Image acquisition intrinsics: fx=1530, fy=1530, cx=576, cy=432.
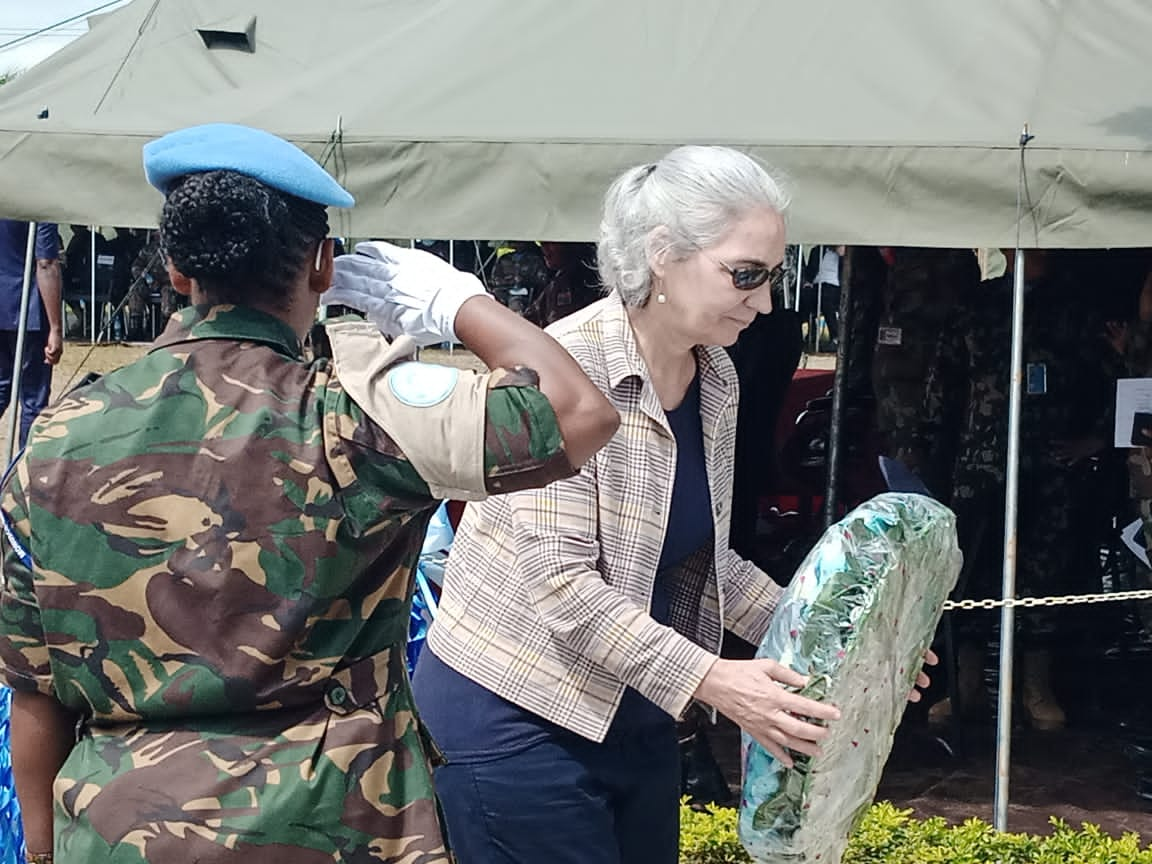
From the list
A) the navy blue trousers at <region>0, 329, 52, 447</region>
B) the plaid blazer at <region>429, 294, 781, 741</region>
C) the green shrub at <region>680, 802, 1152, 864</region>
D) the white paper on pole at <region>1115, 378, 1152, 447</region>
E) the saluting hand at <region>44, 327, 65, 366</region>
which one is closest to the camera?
the plaid blazer at <region>429, 294, 781, 741</region>

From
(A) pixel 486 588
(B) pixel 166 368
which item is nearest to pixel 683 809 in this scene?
(A) pixel 486 588

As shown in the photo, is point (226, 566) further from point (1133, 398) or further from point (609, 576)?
point (1133, 398)

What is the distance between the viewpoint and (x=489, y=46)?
555 cm

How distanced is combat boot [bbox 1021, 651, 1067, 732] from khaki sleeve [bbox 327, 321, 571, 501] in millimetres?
4932

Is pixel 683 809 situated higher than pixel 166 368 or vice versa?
pixel 166 368

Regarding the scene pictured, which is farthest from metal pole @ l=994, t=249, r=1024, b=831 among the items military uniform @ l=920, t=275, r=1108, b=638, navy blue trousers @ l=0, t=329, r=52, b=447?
navy blue trousers @ l=0, t=329, r=52, b=447

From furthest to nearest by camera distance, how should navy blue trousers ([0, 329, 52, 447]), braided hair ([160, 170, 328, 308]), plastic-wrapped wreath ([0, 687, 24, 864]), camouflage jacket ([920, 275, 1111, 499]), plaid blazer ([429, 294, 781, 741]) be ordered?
navy blue trousers ([0, 329, 52, 447])
camouflage jacket ([920, 275, 1111, 499])
plastic-wrapped wreath ([0, 687, 24, 864])
plaid blazer ([429, 294, 781, 741])
braided hair ([160, 170, 328, 308])

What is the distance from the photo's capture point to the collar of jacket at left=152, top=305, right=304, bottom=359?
5.76 ft

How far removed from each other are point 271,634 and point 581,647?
0.75 meters

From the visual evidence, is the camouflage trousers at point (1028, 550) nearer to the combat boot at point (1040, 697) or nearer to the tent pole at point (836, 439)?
the combat boot at point (1040, 697)

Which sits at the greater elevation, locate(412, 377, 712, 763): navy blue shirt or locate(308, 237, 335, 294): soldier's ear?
locate(308, 237, 335, 294): soldier's ear

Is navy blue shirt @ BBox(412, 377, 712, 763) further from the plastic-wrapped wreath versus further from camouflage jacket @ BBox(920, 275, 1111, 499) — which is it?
camouflage jacket @ BBox(920, 275, 1111, 499)

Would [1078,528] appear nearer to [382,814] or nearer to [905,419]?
[905,419]

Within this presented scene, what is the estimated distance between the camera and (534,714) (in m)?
2.41
